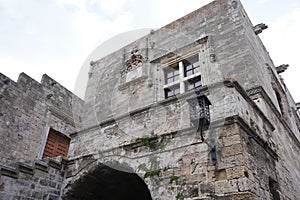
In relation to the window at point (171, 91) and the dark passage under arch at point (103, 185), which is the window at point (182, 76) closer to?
the window at point (171, 91)

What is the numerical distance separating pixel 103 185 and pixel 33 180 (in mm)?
1254

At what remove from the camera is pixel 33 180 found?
4.47m

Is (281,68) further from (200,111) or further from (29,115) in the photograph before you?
A: (29,115)

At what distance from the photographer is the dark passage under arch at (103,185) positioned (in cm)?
473

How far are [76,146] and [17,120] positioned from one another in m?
3.52

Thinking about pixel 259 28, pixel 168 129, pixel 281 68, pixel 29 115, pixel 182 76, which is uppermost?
pixel 259 28

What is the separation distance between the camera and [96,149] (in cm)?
484

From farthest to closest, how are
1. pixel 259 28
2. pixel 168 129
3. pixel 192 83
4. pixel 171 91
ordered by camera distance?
pixel 259 28, pixel 171 91, pixel 192 83, pixel 168 129

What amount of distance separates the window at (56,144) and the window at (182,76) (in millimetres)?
4408

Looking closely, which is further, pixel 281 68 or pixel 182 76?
pixel 281 68

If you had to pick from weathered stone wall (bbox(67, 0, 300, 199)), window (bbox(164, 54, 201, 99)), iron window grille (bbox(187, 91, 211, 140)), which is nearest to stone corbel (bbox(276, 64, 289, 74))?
weathered stone wall (bbox(67, 0, 300, 199))

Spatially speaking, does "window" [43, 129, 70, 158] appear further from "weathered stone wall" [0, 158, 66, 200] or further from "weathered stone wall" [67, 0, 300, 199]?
"weathered stone wall" [0, 158, 66, 200]

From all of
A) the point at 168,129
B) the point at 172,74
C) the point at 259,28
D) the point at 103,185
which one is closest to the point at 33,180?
the point at 103,185

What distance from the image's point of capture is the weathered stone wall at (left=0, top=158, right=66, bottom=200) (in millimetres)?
4117
